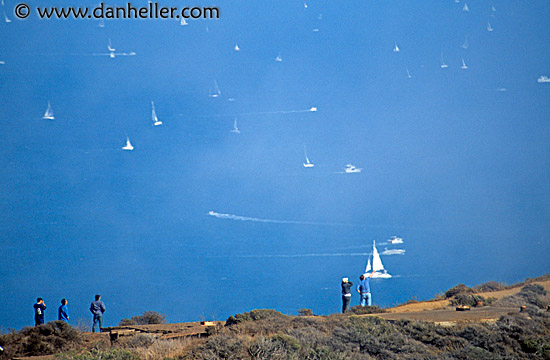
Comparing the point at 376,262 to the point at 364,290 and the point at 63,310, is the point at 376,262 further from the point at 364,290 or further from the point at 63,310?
the point at 63,310

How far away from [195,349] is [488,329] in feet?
19.9

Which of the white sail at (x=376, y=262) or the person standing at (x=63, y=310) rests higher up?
the white sail at (x=376, y=262)

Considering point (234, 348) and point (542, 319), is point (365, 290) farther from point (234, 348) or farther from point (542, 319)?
point (234, 348)

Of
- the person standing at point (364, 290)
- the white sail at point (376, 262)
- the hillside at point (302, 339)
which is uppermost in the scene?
the white sail at point (376, 262)

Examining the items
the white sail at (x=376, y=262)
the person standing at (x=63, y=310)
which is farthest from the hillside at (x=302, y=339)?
the white sail at (x=376, y=262)

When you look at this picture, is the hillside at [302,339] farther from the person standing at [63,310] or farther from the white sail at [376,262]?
the white sail at [376,262]

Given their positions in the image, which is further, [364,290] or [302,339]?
[364,290]

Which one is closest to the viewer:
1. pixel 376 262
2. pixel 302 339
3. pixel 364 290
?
pixel 302 339

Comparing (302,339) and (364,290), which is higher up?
(364,290)

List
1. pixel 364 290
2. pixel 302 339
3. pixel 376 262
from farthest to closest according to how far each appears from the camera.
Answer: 1. pixel 376 262
2. pixel 364 290
3. pixel 302 339

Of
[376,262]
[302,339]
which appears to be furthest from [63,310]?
[376,262]

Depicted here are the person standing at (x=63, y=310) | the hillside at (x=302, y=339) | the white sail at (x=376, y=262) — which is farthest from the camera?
the white sail at (x=376, y=262)

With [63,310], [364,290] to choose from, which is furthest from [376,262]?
[63,310]

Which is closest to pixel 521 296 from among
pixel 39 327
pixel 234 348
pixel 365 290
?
pixel 365 290
